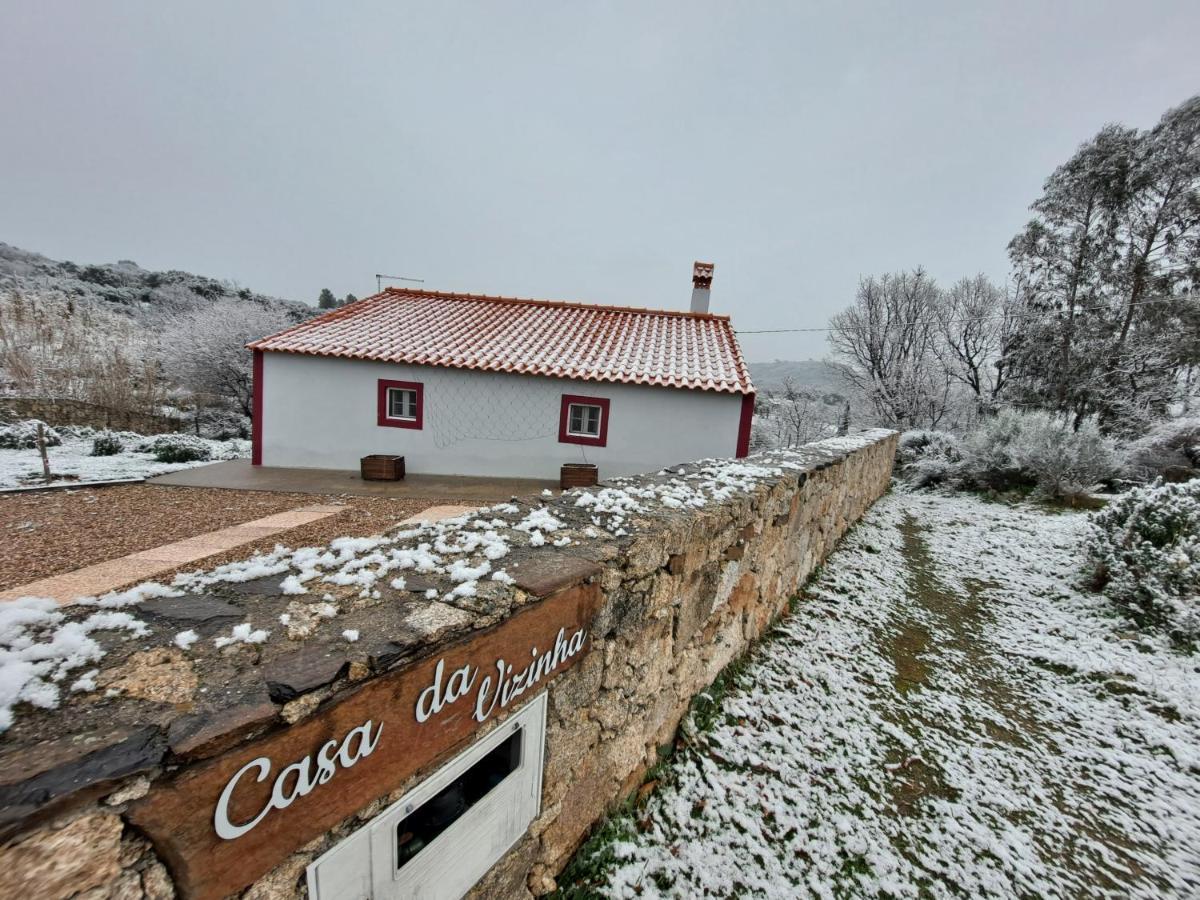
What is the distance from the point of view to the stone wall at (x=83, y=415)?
11.7m

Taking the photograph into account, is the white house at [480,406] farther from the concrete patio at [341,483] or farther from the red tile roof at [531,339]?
the concrete patio at [341,483]

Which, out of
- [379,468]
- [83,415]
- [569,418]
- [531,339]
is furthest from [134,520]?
[83,415]

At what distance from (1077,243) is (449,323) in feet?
65.6

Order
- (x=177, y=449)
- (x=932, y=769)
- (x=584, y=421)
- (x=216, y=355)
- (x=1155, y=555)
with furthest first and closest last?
(x=216, y=355)
(x=177, y=449)
(x=584, y=421)
(x=1155, y=555)
(x=932, y=769)

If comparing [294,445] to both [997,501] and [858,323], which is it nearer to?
[997,501]

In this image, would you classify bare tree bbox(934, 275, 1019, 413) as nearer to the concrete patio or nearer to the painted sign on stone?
the concrete patio

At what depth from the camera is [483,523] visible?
2059mm

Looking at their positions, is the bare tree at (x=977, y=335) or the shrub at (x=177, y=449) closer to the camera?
the shrub at (x=177, y=449)

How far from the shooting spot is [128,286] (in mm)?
31891

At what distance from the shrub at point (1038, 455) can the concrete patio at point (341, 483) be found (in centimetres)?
1009

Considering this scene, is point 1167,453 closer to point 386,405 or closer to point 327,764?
point 327,764

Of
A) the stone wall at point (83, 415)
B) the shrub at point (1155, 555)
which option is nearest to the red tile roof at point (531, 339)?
the shrub at point (1155, 555)

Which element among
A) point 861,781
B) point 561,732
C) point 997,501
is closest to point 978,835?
point 861,781

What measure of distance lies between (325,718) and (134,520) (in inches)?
290
